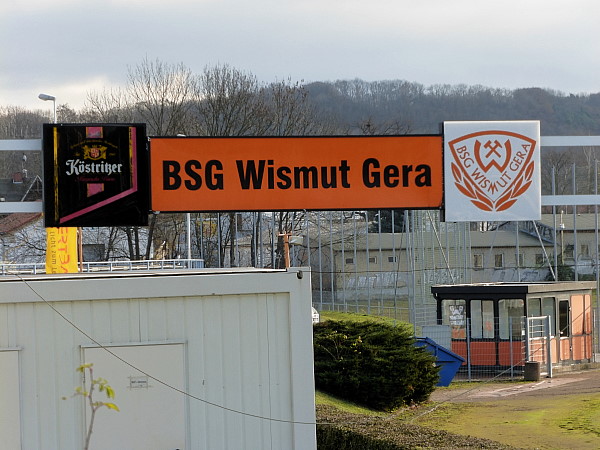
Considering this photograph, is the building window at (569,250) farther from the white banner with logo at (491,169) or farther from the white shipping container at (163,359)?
the white shipping container at (163,359)

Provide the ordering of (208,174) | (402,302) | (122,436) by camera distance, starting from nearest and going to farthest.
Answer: (122,436)
(208,174)
(402,302)

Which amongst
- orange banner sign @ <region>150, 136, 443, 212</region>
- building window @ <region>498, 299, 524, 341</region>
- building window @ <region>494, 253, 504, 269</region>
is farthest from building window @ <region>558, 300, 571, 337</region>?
building window @ <region>494, 253, 504, 269</region>

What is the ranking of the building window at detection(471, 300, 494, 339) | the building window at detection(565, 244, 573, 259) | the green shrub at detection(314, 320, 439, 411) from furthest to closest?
the building window at detection(565, 244, 573, 259) → the building window at detection(471, 300, 494, 339) → the green shrub at detection(314, 320, 439, 411)

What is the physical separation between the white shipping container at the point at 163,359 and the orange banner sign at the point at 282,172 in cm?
83

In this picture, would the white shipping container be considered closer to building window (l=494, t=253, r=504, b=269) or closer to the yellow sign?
the yellow sign

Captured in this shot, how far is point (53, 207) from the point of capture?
9.13 m

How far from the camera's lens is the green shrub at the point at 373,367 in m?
18.5

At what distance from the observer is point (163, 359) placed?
347 inches

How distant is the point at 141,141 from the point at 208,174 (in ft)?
2.40

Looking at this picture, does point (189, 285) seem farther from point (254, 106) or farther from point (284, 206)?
Answer: point (254, 106)

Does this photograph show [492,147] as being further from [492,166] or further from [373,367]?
[373,367]

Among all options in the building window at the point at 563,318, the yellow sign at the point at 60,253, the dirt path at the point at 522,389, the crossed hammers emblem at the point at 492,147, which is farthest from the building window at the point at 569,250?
the crossed hammers emblem at the point at 492,147

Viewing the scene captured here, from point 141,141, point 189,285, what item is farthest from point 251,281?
point 141,141

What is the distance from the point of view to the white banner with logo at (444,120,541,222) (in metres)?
9.53
